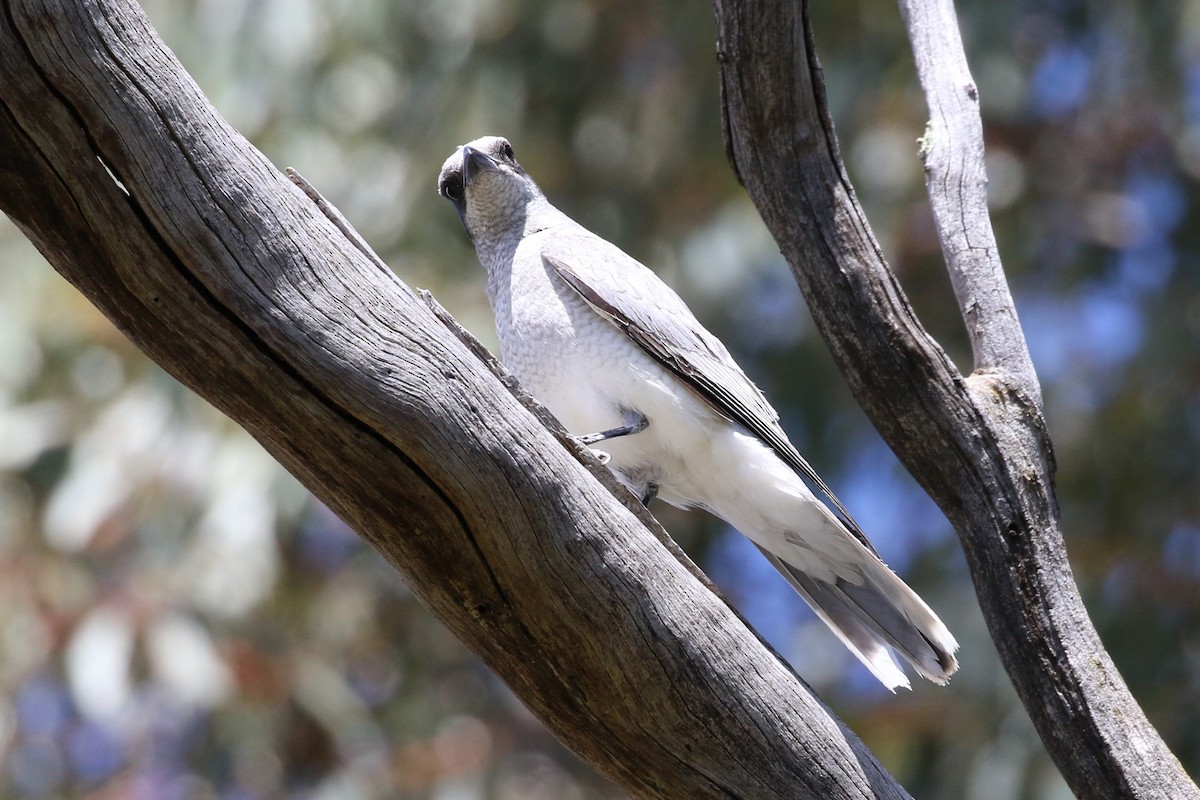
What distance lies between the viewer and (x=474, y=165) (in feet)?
12.6

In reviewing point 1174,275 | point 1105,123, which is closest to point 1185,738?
point 1174,275

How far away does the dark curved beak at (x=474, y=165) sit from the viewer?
3.83 m

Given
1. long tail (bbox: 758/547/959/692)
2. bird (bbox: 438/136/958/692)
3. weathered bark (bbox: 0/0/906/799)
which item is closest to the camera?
weathered bark (bbox: 0/0/906/799)

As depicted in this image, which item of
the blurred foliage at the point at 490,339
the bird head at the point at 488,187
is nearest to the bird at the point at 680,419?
the bird head at the point at 488,187

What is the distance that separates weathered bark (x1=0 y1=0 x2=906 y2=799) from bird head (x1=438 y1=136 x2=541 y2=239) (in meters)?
1.71

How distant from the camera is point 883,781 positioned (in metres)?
2.28

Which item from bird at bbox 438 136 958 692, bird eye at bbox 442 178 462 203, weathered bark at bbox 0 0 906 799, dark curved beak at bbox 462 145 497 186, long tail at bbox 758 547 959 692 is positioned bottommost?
weathered bark at bbox 0 0 906 799

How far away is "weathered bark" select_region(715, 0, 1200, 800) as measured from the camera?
246 cm

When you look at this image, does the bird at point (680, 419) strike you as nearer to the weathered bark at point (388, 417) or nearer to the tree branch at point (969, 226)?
the tree branch at point (969, 226)

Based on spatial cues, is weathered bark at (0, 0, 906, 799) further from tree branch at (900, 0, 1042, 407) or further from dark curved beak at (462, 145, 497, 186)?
dark curved beak at (462, 145, 497, 186)

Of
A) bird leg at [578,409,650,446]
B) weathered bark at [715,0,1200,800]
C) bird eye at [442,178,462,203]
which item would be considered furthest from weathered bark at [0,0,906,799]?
bird eye at [442,178,462,203]

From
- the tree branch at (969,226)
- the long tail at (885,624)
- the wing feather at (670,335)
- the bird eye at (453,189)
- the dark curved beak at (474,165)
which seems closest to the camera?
the tree branch at (969,226)

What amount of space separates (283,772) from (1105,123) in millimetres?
5888

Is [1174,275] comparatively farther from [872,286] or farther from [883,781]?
[883,781]
